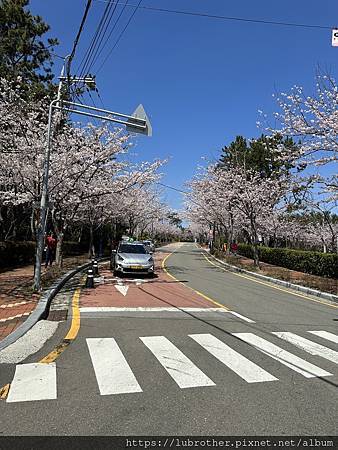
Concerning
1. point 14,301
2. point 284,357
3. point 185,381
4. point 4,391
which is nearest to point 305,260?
point 14,301

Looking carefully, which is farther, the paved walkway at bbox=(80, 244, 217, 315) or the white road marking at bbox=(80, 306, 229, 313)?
the paved walkway at bbox=(80, 244, 217, 315)

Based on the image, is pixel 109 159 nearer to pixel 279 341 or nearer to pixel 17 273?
pixel 17 273

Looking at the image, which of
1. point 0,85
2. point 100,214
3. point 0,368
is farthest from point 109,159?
point 0,368

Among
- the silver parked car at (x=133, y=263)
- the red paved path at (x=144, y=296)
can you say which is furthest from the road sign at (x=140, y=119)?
the silver parked car at (x=133, y=263)

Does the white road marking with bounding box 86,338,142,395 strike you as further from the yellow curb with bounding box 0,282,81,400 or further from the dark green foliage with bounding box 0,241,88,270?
the dark green foliage with bounding box 0,241,88,270

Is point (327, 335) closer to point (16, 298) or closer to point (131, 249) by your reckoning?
point (16, 298)

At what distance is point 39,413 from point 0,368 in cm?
171

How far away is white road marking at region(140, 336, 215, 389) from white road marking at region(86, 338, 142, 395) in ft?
1.76

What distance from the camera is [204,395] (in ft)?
15.0

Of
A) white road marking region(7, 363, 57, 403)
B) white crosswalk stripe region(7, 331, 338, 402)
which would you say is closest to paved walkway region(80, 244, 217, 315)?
white crosswalk stripe region(7, 331, 338, 402)

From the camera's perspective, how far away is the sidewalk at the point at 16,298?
8000 millimetres

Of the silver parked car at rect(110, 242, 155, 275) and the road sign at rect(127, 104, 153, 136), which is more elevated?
the road sign at rect(127, 104, 153, 136)

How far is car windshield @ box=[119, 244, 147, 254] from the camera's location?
1936 cm

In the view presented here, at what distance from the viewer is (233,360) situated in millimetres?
6000
